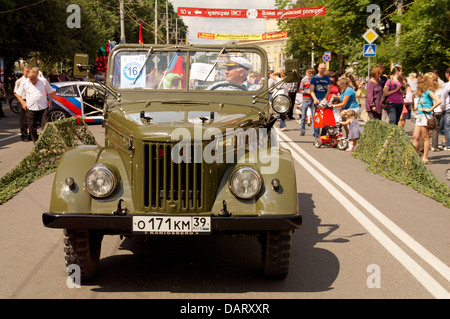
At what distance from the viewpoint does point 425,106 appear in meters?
12.1

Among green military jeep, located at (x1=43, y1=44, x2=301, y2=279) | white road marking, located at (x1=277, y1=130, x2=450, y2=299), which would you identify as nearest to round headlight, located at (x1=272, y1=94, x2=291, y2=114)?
green military jeep, located at (x1=43, y1=44, x2=301, y2=279)

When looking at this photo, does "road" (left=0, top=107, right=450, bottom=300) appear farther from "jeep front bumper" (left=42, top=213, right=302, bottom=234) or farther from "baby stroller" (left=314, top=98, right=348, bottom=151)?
"baby stroller" (left=314, top=98, right=348, bottom=151)

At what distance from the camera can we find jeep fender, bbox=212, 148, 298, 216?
4.74 m

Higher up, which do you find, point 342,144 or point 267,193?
point 267,193

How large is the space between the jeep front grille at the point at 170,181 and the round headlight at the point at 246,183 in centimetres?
28

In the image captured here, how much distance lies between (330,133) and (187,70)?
8975 mm

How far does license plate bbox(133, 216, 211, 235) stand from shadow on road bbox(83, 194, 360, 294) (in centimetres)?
57

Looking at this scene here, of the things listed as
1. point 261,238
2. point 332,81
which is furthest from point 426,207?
point 332,81

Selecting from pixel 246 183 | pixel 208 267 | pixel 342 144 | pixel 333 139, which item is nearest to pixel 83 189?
pixel 246 183

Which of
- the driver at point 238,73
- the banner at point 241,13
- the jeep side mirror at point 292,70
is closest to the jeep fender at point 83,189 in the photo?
the driver at point 238,73

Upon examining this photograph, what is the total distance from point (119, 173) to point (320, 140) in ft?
35.0

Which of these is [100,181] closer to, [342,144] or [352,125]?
[352,125]

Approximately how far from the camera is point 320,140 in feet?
49.3
